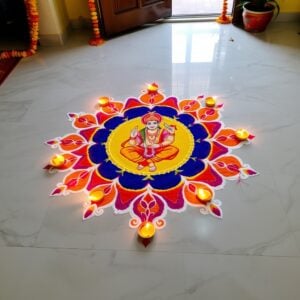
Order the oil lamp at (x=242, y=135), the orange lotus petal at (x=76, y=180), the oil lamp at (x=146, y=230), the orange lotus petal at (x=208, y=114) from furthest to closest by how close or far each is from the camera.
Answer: the orange lotus petal at (x=208, y=114) < the oil lamp at (x=242, y=135) < the orange lotus petal at (x=76, y=180) < the oil lamp at (x=146, y=230)

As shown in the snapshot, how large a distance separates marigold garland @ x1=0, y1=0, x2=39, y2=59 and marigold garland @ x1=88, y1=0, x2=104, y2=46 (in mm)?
520

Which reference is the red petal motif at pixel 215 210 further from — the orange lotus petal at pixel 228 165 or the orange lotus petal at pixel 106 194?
the orange lotus petal at pixel 106 194

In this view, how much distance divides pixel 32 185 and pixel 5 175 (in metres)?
0.20

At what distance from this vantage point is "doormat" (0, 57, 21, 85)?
2.56 meters

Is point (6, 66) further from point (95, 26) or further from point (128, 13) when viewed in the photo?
point (128, 13)

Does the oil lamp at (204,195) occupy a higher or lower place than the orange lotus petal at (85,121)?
lower

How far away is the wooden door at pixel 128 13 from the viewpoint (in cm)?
288

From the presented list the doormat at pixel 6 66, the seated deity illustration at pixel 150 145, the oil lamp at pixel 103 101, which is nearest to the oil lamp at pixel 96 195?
the seated deity illustration at pixel 150 145

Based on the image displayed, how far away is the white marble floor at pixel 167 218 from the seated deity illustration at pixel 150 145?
378 millimetres

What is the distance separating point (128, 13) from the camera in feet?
9.83

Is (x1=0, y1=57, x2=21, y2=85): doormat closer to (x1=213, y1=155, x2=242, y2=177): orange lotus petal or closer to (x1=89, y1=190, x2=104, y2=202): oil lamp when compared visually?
(x1=89, y1=190, x2=104, y2=202): oil lamp

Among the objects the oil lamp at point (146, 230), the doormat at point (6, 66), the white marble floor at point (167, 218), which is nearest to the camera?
the white marble floor at point (167, 218)

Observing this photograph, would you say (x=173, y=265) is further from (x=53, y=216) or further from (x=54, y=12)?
(x=54, y=12)

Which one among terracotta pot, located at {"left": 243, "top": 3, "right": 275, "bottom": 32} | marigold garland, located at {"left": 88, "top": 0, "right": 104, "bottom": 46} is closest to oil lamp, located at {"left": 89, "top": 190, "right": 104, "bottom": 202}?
marigold garland, located at {"left": 88, "top": 0, "right": 104, "bottom": 46}
